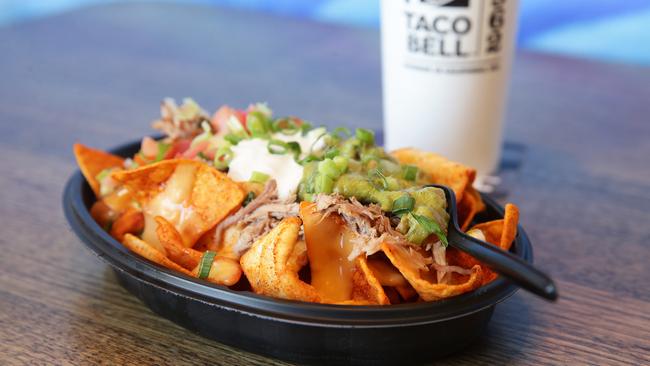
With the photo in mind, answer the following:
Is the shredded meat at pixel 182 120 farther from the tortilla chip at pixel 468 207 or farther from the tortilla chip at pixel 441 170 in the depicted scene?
the tortilla chip at pixel 468 207

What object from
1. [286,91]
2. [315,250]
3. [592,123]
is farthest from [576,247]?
[286,91]

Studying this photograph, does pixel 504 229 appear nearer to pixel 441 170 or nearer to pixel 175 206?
pixel 441 170

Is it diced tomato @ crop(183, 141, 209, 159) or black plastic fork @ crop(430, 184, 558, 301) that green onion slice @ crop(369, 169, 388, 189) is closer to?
black plastic fork @ crop(430, 184, 558, 301)

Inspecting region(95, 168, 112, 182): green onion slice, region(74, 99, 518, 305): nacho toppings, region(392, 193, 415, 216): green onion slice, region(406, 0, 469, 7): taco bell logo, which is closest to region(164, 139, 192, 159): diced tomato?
region(74, 99, 518, 305): nacho toppings

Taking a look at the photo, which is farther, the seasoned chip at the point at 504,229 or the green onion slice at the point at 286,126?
the green onion slice at the point at 286,126

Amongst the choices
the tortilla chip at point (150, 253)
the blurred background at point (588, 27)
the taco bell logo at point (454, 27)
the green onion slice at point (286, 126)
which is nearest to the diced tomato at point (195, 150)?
the green onion slice at point (286, 126)

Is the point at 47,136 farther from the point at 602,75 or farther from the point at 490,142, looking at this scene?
the point at 602,75
